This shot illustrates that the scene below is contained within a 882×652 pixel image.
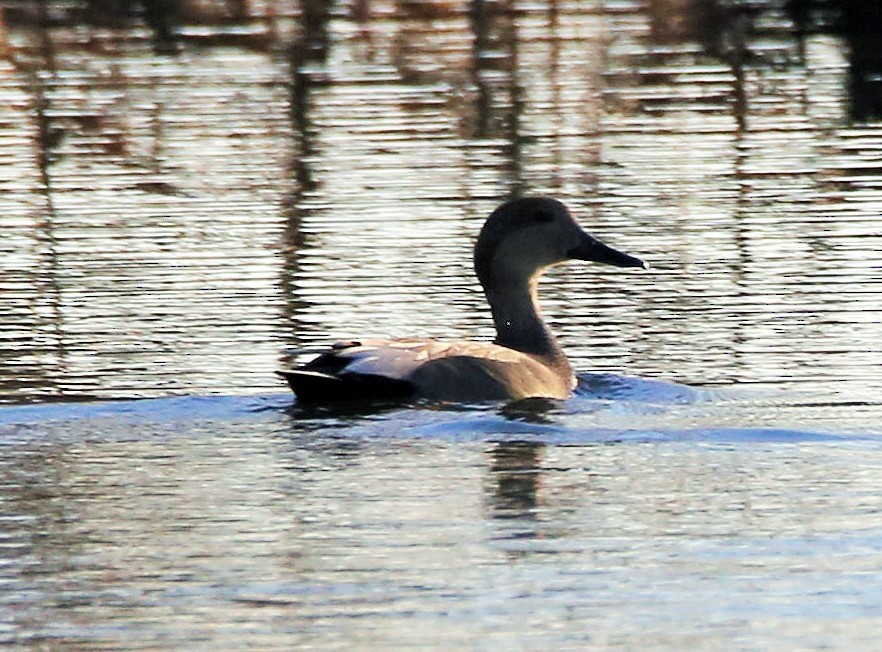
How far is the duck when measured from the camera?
981 cm

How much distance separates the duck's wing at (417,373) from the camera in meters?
9.74

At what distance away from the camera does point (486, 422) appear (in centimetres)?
973

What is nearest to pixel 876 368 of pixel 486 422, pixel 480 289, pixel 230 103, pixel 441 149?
pixel 486 422

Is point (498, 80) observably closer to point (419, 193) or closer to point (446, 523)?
point (419, 193)

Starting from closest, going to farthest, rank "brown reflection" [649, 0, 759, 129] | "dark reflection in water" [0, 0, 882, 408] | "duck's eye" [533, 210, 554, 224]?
"duck's eye" [533, 210, 554, 224], "dark reflection in water" [0, 0, 882, 408], "brown reflection" [649, 0, 759, 129]

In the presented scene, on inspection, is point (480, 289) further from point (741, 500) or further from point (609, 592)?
point (609, 592)

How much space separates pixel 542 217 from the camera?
11.5 m

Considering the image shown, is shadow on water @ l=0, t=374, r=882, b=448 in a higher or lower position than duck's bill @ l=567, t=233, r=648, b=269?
lower

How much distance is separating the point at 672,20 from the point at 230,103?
8377 mm

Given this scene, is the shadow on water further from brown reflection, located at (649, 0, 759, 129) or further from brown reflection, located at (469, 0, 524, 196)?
brown reflection, located at (649, 0, 759, 129)

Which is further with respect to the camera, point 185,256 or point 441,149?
point 441,149

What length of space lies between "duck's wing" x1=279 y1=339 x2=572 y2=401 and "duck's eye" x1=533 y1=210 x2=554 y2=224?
1.07 m

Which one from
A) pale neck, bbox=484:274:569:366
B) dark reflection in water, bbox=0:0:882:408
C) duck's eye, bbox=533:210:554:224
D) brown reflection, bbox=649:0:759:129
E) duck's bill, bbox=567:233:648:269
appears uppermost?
duck's eye, bbox=533:210:554:224

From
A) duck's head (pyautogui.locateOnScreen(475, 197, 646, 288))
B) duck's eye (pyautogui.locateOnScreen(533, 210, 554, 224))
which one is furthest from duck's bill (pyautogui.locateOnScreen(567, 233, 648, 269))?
duck's eye (pyautogui.locateOnScreen(533, 210, 554, 224))
